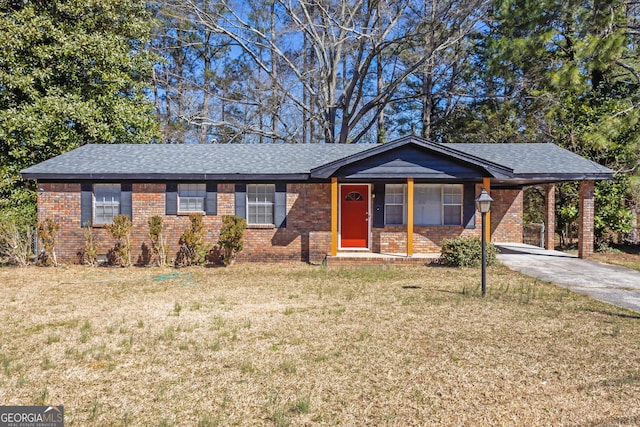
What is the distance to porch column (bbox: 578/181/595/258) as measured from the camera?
12.9 m

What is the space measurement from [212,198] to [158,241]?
201 cm

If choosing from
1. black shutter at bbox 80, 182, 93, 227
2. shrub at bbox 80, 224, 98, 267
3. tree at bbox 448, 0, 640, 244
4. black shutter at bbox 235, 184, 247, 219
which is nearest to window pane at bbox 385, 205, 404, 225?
black shutter at bbox 235, 184, 247, 219

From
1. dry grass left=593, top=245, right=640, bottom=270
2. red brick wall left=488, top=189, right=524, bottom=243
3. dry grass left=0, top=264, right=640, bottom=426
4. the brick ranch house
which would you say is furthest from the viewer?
red brick wall left=488, top=189, right=524, bottom=243

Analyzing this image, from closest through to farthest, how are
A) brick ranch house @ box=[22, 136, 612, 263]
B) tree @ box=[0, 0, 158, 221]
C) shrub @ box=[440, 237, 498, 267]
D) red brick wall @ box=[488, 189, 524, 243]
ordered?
shrub @ box=[440, 237, 498, 267]
brick ranch house @ box=[22, 136, 612, 263]
tree @ box=[0, 0, 158, 221]
red brick wall @ box=[488, 189, 524, 243]

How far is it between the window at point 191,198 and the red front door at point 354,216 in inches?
174

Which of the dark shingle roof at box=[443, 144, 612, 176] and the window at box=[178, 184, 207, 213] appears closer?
the dark shingle roof at box=[443, 144, 612, 176]

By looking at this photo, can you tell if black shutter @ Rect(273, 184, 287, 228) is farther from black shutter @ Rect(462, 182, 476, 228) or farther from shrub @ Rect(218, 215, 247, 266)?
black shutter @ Rect(462, 182, 476, 228)

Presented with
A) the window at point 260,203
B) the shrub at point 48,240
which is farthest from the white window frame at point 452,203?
the shrub at point 48,240

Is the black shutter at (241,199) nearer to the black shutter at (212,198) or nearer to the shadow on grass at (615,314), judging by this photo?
the black shutter at (212,198)

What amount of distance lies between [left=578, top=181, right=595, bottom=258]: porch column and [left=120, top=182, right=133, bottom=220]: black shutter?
547 inches

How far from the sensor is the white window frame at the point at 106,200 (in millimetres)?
12977

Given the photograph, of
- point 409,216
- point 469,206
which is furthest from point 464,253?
point 469,206

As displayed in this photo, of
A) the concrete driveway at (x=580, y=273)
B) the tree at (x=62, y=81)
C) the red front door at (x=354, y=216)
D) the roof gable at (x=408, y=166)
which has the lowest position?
the concrete driveway at (x=580, y=273)

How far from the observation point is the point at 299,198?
12.9 metres
